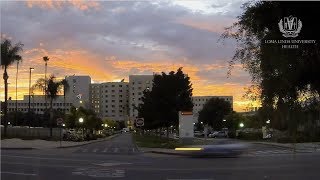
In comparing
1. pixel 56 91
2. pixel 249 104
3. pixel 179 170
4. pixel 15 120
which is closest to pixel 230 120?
pixel 56 91

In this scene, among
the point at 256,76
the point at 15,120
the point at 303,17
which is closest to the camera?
the point at 303,17

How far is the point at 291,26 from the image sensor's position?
5785 mm

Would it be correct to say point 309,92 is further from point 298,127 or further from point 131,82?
point 131,82

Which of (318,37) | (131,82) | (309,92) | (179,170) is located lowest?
(179,170)

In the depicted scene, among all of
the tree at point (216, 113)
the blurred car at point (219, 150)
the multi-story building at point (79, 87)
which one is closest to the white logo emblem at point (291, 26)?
the blurred car at point (219, 150)

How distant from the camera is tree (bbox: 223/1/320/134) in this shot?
19.0 feet

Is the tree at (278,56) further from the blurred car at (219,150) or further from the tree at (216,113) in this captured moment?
the tree at (216,113)

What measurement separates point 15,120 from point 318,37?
14252 centimetres

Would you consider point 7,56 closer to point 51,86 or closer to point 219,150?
point 51,86

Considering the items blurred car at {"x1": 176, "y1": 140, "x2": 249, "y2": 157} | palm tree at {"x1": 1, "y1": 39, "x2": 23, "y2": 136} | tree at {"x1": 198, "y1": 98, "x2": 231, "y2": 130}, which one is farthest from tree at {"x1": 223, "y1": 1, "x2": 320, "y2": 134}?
tree at {"x1": 198, "y1": 98, "x2": 231, "y2": 130}

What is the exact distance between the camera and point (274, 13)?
589 centimetres

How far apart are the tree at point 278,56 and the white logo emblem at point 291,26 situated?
0.05m

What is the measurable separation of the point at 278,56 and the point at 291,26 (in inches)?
16.5

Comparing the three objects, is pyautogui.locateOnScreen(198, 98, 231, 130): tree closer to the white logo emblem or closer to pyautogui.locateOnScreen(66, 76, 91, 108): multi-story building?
pyautogui.locateOnScreen(66, 76, 91, 108): multi-story building
